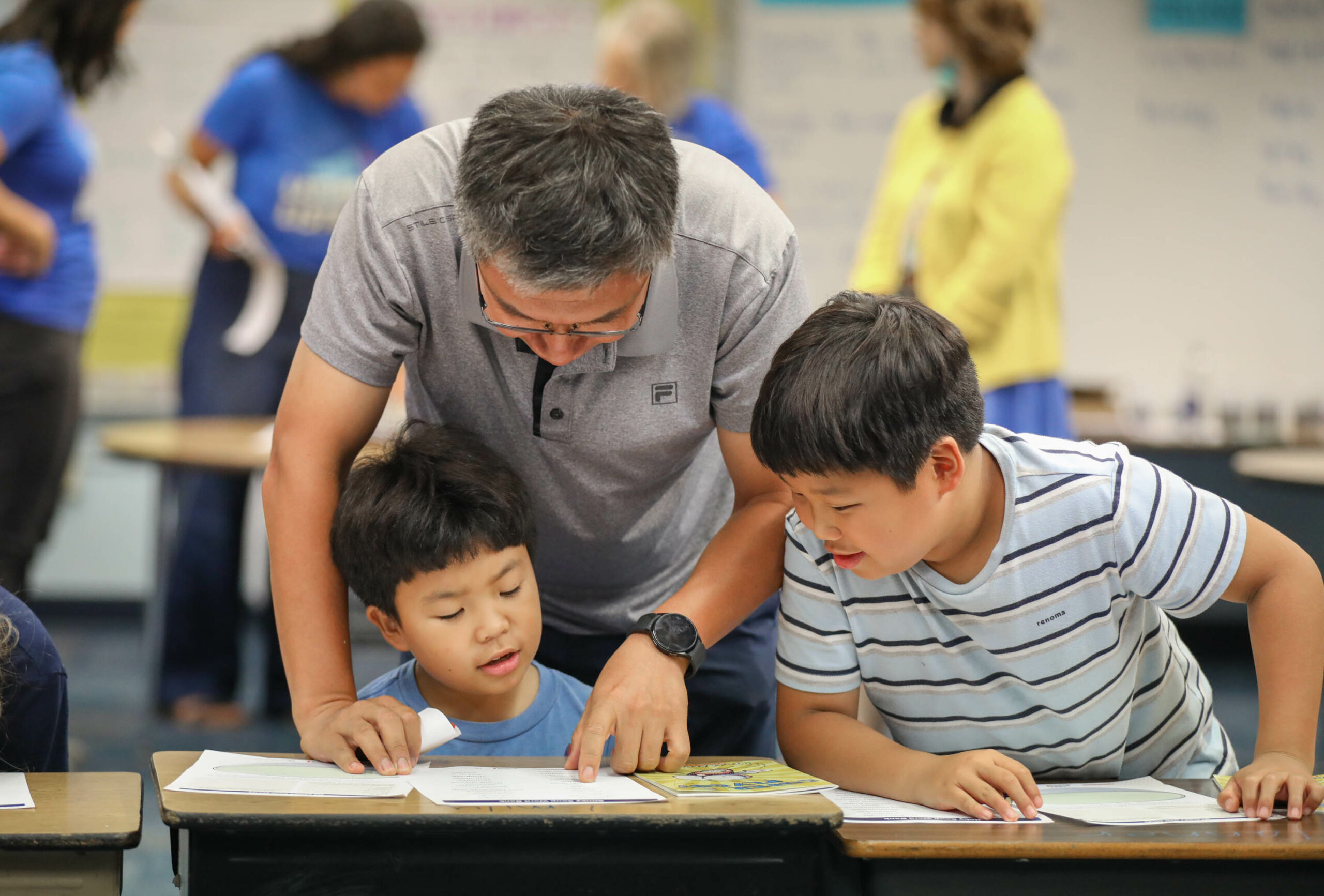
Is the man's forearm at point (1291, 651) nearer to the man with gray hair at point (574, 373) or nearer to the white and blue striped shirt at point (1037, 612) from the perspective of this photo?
the white and blue striped shirt at point (1037, 612)

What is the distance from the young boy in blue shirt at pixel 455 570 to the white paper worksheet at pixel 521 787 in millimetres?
A: 231

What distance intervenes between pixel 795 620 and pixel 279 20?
13.5 feet

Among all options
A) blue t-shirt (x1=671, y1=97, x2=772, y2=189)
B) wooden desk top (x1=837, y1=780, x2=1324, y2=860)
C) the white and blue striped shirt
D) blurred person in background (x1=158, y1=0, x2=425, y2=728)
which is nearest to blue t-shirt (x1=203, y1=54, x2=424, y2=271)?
blurred person in background (x1=158, y1=0, x2=425, y2=728)

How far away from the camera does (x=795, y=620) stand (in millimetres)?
1349

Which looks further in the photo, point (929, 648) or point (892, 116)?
point (892, 116)

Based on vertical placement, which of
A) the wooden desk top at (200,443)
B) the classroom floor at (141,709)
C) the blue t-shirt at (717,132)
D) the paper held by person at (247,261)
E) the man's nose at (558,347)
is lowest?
the classroom floor at (141,709)

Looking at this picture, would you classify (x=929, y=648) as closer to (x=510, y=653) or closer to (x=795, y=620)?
(x=795, y=620)

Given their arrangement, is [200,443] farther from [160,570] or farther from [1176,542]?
[1176,542]

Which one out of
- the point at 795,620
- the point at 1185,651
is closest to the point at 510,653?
the point at 795,620

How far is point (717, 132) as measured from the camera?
3443 mm

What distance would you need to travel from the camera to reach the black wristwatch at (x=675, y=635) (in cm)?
129

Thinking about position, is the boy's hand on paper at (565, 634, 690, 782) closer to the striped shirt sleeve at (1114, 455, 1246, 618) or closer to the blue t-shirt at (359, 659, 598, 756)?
the blue t-shirt at (359, 659, 598, 756)

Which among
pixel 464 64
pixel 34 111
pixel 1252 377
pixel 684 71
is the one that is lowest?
pixel 1252 377

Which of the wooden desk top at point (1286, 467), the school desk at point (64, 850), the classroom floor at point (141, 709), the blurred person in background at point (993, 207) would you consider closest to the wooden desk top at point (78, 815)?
the school desk at point (64, 850)
